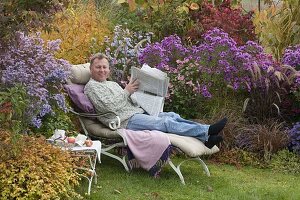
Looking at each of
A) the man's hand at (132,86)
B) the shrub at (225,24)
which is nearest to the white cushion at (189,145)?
the man's hand at (132,86)

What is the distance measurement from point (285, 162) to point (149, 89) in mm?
1892

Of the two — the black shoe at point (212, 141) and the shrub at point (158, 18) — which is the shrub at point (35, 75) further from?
the shrub at point (158, 18)

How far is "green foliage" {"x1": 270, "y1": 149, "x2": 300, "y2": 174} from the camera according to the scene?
7.67m

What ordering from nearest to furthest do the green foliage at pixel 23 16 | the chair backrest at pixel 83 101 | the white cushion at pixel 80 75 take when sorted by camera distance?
the green foliage at pixel 23 16, the chair backrest at pixel 83 101, the white cushion at pixel 80 75

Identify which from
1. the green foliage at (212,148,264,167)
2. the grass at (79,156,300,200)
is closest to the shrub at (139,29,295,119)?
the green foliage at (212,148,264,167)

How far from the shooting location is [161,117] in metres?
7.51

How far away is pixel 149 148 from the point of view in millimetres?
6805

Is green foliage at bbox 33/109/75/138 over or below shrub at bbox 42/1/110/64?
below

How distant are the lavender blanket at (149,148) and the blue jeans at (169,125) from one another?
29 cm

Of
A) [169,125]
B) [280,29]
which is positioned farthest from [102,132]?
[280,29]

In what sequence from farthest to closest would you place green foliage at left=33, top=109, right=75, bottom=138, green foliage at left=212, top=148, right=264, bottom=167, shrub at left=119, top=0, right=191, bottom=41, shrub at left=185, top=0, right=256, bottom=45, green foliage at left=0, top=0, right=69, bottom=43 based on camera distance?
shrub at left=119, top=0, right=191, bottom=41 < shrub at left=185, top=0, right=256, bottom=45 < green foliage at left=212, top=148, right=264, bottom=167 < green foliage at left=33, top=109, right=75, bottom=138 < green foliage at left=0, top=0, right=69, bottom=43

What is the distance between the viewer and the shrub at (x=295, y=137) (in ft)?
26.3

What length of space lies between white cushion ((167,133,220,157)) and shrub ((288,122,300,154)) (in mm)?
1558

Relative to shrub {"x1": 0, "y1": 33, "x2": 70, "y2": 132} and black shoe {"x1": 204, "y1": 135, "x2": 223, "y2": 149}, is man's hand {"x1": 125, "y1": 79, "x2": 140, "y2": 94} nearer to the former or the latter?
shrub {"x1": 0, "y1": 33, "x2": 70, "y2": 132}
